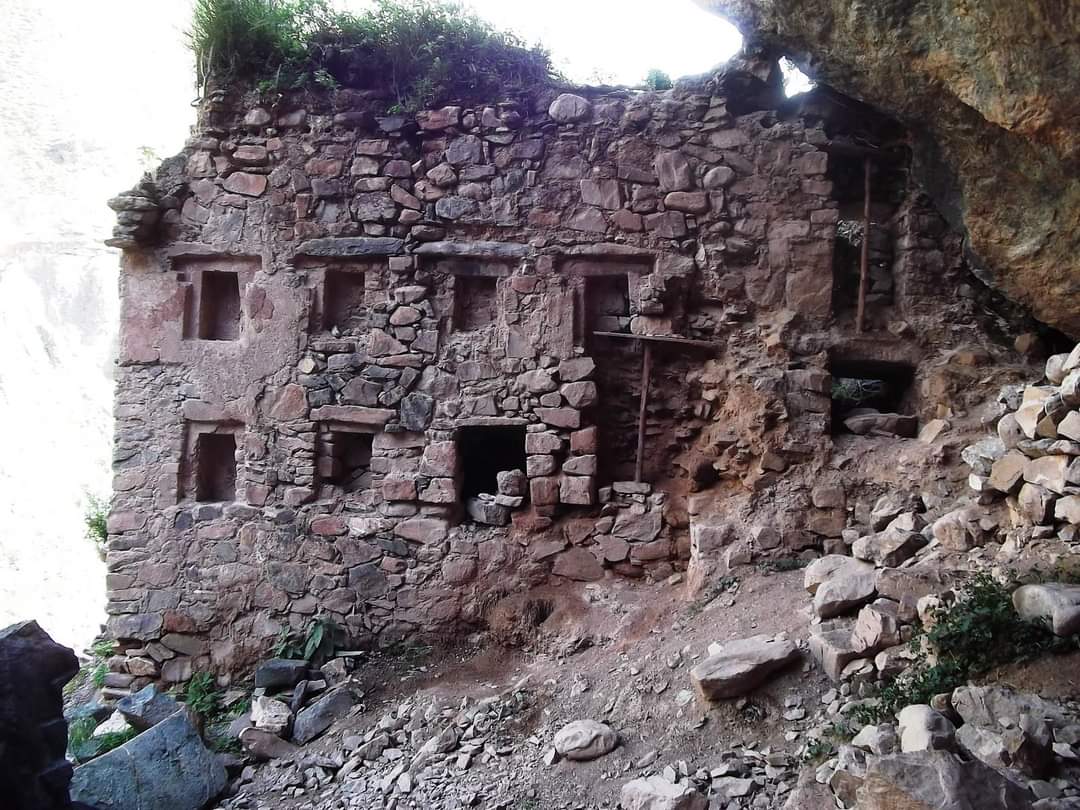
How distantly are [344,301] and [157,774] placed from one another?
322 centimetres

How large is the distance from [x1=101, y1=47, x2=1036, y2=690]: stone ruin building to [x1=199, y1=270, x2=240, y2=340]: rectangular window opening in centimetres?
5

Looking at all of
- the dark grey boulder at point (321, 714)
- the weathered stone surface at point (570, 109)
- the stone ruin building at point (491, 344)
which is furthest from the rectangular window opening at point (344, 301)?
the dark grey boulder at point (321, 714)

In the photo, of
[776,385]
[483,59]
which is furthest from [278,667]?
[483,59]

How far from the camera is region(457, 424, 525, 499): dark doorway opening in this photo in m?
5.47

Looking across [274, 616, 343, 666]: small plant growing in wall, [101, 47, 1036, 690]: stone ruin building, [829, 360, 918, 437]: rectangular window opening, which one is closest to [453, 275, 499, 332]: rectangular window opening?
[101, 47, 1036, 690]: stone ruin building

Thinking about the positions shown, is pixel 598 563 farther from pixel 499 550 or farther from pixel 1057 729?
pixel 1057 729

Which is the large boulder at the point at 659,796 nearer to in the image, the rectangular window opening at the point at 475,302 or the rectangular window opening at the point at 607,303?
the rectangular window opening at the point at 607,303

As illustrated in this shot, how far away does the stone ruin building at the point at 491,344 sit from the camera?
16.8 ft

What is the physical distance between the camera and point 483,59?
554 cm

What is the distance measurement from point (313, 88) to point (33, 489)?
15.5 meters

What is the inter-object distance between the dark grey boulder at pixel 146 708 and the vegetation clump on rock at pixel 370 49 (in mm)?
4276

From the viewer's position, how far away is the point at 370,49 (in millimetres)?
5613

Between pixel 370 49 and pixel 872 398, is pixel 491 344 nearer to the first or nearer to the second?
pixel 370 49

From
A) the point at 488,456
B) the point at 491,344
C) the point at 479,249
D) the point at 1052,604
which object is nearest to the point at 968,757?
the point at 1052,604
